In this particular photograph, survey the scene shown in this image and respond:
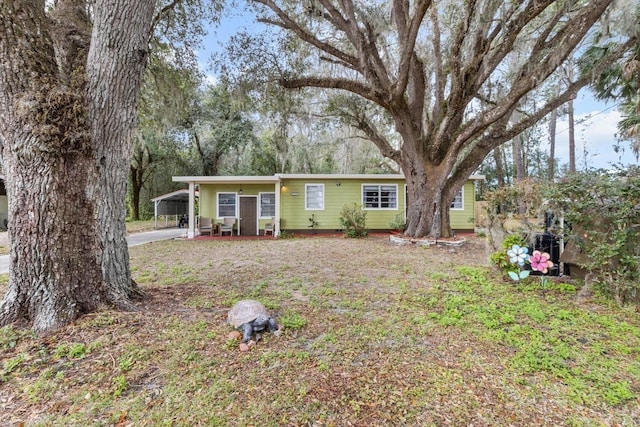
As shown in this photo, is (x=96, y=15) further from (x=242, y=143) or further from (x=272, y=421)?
(x=242, y=143)

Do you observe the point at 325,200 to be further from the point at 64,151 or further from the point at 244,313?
the point at 64,151

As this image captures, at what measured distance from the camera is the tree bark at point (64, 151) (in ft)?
7.54

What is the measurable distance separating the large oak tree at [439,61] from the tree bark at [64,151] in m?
5.08

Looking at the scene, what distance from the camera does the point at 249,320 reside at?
2.47 meters

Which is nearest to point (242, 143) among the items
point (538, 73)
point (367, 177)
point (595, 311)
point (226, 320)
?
point (367, 177)

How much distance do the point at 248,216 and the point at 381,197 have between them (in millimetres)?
5319

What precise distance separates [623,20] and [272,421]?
9.07 metres

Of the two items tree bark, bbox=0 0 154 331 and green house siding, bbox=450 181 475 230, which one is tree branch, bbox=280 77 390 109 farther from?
green house siding, bbox=450 181 475 230

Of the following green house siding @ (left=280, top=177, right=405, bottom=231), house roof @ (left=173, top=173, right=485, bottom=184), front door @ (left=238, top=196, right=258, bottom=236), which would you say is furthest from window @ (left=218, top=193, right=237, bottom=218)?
green house siding @ (left=280, top=177, right=405, bottom=231)

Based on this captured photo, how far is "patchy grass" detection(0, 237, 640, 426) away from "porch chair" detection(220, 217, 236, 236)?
7.52 metres

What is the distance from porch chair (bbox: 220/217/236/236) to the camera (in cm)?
1090

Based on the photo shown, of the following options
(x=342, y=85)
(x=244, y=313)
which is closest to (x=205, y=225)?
(x=342, y=85)

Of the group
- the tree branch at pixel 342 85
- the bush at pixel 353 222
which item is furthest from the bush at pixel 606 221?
the bush at pixel 353 222

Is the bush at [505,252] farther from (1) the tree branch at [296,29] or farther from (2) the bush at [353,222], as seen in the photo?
(2) the bush at [353,222]
